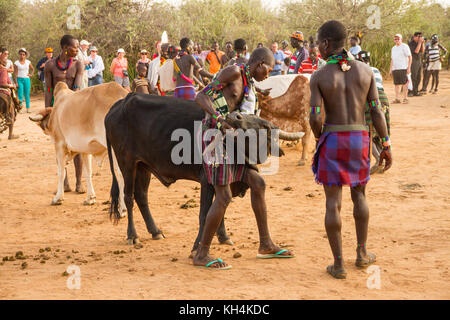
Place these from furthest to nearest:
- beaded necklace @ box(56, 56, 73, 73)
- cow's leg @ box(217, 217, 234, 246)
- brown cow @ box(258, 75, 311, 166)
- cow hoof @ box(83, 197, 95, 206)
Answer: brown cow @ box(258, 75, 311, 166), beaded necklace @ box(56, 56, 73, 73), cow hoof @ box(83, 197, 95, 206), cow's leg @ box(217, 217, 234, 246)

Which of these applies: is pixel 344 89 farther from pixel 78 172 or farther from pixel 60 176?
pixel 78 172

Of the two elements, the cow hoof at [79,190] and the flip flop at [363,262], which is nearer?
the flip flop at [363,262]

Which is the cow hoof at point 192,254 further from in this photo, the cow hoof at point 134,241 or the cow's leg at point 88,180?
the cow's leg at point 88,180

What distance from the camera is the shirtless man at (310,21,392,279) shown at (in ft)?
13.4

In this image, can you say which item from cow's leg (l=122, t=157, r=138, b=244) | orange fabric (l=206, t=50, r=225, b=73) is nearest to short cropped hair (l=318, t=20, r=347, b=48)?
cow's leg (l=122, t=157, r=138, b=244)

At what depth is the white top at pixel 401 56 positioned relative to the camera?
1529cm

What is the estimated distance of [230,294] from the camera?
394cm

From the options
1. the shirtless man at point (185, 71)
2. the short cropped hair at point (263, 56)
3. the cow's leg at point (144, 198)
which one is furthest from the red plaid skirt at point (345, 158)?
the shirtless man at point (185, 71)

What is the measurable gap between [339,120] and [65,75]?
16.0ft

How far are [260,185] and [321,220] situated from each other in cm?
168

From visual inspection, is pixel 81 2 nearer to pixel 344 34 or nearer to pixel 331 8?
pixel 331 8

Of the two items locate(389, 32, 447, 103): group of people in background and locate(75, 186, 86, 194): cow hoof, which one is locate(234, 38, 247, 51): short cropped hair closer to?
locate(75, 186, 86, 194): cow hoof

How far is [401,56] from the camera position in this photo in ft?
50.4

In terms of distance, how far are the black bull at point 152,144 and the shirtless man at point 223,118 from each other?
1.05 feet
